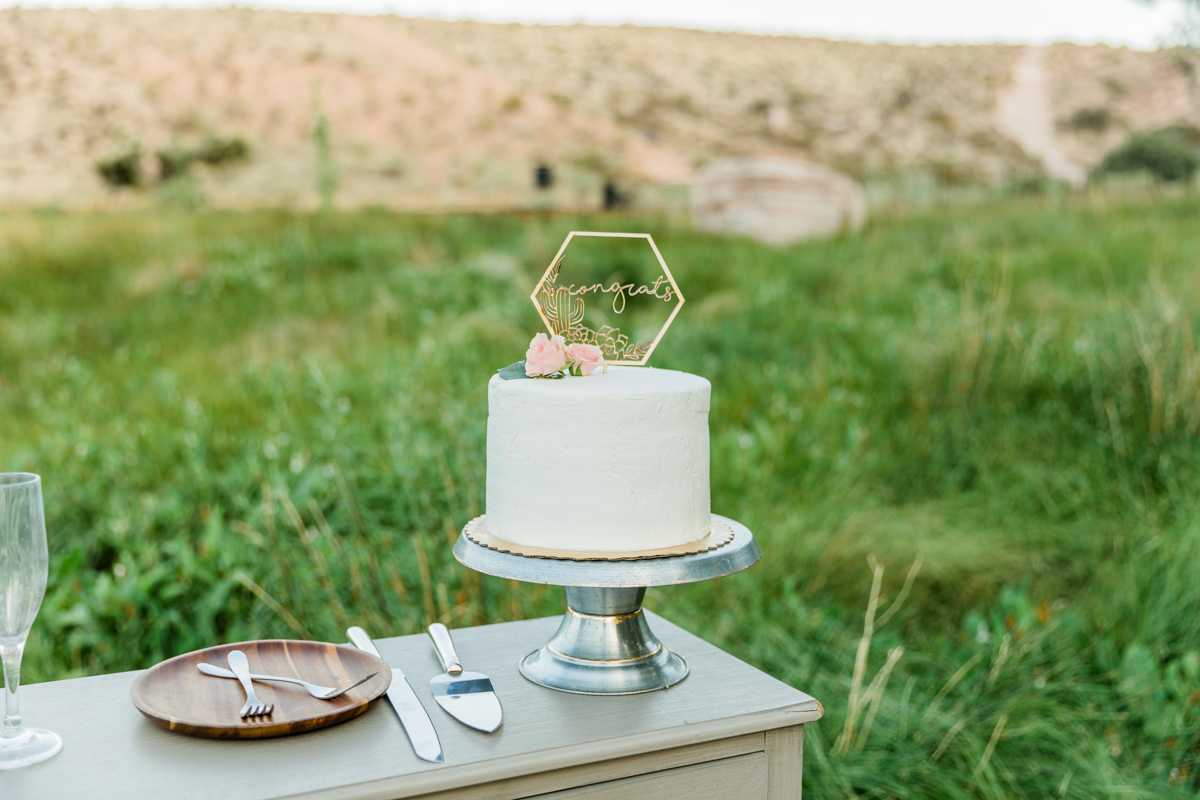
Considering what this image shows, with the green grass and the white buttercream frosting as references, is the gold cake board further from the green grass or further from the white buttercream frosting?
the green grass

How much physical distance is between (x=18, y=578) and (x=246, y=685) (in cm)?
32

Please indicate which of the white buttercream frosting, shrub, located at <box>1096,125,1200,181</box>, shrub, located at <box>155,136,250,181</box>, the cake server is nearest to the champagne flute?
the cake server

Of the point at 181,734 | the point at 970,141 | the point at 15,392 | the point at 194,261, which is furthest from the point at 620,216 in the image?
the point at 970,141

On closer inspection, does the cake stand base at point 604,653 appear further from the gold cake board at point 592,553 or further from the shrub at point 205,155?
the shrub at point 205,155

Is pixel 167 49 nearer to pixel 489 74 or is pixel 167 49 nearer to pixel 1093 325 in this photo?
pixel 489 74

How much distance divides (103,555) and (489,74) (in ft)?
66.5

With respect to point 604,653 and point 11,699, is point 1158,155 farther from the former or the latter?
point 11,699

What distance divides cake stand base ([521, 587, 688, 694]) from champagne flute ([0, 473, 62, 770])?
659 millimetres

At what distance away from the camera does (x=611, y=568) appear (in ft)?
4.20

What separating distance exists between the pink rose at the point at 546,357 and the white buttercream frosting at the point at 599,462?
4cm

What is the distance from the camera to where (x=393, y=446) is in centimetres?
318

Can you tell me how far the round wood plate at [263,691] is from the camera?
1194 mm

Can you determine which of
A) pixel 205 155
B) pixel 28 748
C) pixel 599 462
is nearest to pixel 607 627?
pixel 599 462

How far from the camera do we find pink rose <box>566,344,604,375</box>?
4.82 ft
